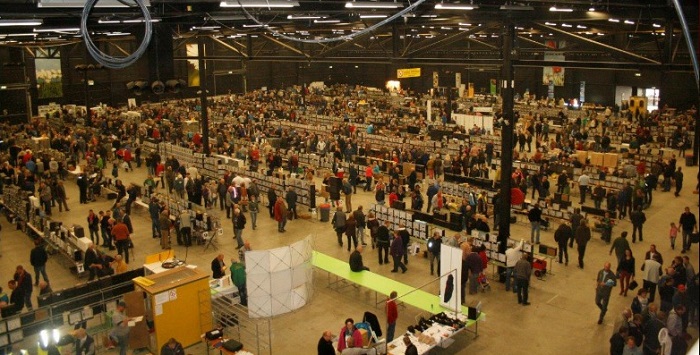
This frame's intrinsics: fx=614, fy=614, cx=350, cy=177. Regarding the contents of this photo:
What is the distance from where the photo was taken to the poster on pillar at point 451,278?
12266 millimetres

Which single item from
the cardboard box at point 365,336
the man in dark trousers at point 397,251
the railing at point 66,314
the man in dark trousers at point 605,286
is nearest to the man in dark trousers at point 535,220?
the man in dark trousers at point 397,251

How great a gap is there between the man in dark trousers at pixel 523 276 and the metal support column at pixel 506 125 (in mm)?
1776

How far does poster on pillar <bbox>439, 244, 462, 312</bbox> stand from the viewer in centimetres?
1227

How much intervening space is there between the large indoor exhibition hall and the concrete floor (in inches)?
2.4

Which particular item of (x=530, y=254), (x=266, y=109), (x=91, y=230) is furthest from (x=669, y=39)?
(x=266, y=109)

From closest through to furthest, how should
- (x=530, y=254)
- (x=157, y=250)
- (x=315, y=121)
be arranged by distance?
(x=530, y=254)
(x=157, y=250)
(x=315, y=121)

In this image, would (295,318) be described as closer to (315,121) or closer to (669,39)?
(669,39)

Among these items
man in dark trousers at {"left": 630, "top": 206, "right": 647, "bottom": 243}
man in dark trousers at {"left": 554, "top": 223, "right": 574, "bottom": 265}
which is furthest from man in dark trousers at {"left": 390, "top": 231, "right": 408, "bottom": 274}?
man in dark trousers at {"left": 630, "top": 206, "right": 647, "bottom": 243}

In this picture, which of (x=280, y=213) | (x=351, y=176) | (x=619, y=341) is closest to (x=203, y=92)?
(x=351, y=176)

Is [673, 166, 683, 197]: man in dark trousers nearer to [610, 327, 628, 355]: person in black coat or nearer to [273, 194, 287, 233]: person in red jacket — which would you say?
[610, 327, 628, 355]: person in black coat

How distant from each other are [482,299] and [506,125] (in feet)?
14.3

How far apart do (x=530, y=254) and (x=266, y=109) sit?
97.5ft

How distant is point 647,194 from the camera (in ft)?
68.7

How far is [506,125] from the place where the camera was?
50.1 feet
